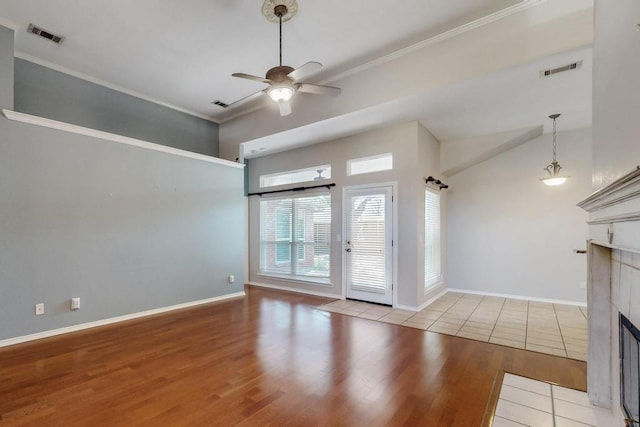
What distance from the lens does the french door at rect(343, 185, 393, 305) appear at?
16.4ft

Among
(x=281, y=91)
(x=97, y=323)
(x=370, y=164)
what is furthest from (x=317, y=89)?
(x=97, y=323)

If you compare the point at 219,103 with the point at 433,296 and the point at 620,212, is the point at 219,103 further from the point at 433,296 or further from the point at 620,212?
the point at 620,212

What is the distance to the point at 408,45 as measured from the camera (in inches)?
145

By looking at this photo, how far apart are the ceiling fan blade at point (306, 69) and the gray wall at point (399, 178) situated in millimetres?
2639

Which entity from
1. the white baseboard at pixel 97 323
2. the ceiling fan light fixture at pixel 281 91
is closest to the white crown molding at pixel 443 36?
the ceiling fan light fixture at pixel 281 91

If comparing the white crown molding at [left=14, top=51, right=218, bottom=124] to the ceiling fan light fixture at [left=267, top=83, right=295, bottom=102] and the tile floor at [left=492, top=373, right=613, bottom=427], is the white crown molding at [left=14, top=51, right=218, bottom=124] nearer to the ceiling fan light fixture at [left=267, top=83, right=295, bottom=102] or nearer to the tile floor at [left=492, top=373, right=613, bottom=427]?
the ceiling fan light fixture at [left=267, top=83, right=295, bottom=102]

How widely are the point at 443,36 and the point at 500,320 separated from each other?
3974 millimetres

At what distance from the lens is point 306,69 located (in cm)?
265

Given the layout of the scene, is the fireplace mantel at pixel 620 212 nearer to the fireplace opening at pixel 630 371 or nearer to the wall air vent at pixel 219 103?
the fireplace opening at pixel 630 371

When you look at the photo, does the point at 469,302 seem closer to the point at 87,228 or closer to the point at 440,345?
the point at 440,345

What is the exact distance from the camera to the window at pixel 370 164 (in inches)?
204

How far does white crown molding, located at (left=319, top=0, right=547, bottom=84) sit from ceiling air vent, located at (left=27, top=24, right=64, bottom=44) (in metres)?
3.47

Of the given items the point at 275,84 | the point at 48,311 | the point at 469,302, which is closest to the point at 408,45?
the point at 275,84

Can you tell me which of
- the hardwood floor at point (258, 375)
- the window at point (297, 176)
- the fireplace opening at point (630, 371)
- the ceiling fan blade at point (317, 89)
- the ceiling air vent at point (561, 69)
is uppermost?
the ceiling air vent at point (561, 69)
